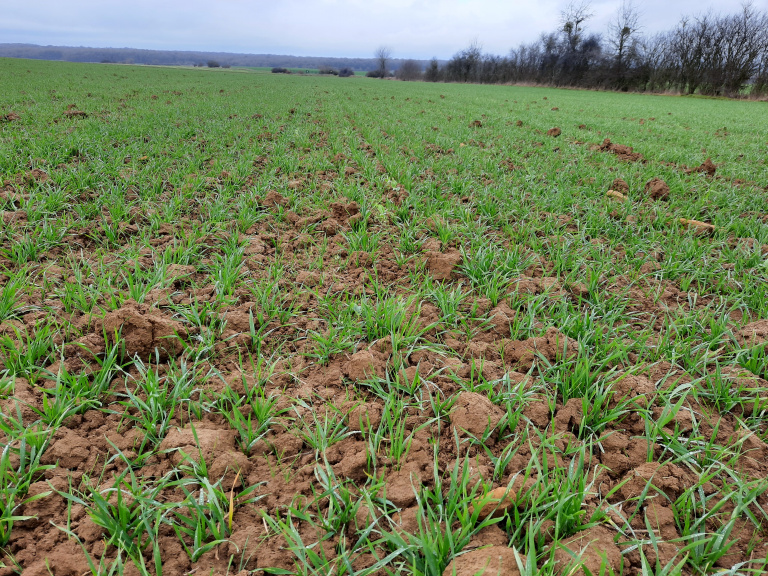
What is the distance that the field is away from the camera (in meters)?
1.17

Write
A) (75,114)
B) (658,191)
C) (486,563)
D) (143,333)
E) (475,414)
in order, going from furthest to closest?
(75,114) → (658,191) → (143,333) → (475,414) → (486,563)

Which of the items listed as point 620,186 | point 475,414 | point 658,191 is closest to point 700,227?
point 658,191

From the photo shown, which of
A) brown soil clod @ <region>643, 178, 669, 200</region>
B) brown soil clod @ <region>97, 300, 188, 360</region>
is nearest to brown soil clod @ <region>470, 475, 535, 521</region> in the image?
brown soil clod @ <region>97, 300, 188, 360</region>

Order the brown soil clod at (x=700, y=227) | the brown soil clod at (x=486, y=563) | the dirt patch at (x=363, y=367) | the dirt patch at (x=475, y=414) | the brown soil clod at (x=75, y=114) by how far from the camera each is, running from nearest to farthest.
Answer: the brown soil clod at (x=486, y=563) < the dirt patch at (x=475, y=414) < the dirt patch at (x=363, y=367) < the brown soil clod at (x=700, y=227) < the brown soil clod at (x=75, y=114)

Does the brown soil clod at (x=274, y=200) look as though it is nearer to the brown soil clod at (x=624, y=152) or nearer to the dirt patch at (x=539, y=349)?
the dirt patch at (x=539, y=349)

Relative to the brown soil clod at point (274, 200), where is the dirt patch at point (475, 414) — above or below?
below

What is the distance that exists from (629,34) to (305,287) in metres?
64.5

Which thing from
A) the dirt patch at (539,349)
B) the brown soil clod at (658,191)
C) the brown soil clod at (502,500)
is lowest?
the brown soil clod at (502,500)

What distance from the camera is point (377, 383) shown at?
179 centimetres

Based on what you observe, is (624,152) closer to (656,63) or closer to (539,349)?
(539,349)

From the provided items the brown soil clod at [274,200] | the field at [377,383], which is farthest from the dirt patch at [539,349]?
the brown soil clod at [274,200]

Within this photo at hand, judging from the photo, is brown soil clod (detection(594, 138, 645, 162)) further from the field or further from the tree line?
the tree line

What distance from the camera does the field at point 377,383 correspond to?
3.85ft

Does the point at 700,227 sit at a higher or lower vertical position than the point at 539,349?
higher
